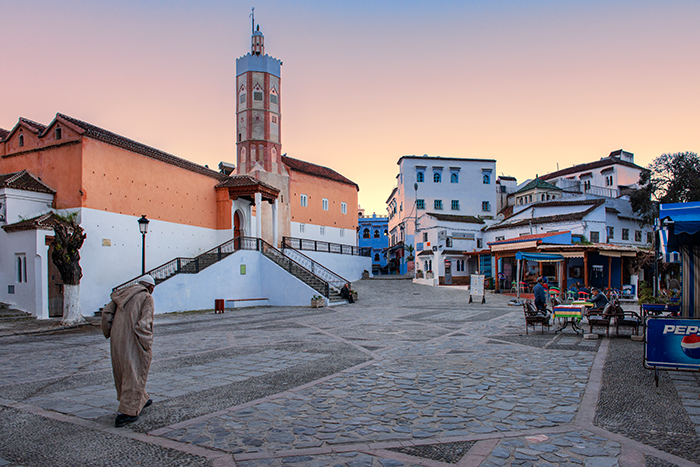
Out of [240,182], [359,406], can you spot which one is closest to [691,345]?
[359,406]

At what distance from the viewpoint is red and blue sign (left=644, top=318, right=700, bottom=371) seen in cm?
634

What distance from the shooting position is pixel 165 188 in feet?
76.6

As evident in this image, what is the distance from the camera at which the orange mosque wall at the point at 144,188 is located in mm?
19078

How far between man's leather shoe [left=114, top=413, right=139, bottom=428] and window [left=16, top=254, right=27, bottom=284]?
15.9 m

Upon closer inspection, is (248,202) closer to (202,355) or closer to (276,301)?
(276,301)

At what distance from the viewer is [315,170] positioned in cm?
4091

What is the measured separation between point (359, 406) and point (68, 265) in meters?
13.8

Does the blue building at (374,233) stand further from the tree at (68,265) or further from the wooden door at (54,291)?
the tree at (68,265)

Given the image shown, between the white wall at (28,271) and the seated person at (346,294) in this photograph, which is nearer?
the white wall at (28,271)

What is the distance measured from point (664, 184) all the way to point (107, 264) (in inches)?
1537

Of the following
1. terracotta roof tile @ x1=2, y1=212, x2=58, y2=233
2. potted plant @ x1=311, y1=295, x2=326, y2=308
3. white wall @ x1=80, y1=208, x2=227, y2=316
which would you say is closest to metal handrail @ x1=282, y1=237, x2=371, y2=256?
potted plant @ x1=311, y1=295, x2=326, y2=308

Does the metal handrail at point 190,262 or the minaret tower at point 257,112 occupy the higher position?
the minaret tower at point 257,112

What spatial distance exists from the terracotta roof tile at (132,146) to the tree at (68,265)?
522 cm

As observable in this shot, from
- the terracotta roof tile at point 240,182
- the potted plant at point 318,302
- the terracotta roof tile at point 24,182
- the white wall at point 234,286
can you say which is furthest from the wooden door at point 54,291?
the terracotta roof tile at point 240,182
